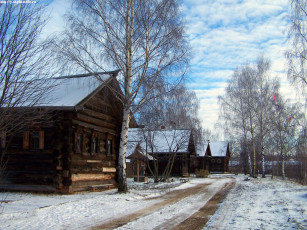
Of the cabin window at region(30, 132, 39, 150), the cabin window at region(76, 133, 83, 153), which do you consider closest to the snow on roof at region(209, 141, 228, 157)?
the cabin window at region(76, 133, 83, 153)

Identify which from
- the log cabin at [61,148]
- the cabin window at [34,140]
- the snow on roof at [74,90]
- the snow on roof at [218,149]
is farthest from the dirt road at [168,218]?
the snow on roof at [218,149]

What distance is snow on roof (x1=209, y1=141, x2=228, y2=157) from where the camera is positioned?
63.0m

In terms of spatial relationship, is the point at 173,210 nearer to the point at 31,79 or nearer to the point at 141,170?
the point at 31,79

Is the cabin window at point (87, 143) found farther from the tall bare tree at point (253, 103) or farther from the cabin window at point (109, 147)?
the tall bare tree at point (253, 103)

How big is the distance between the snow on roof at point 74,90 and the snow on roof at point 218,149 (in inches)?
1931

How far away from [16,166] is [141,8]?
991 cm

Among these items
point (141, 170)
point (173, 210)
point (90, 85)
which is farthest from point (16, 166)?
point (141, 170)

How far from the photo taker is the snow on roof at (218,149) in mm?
63009

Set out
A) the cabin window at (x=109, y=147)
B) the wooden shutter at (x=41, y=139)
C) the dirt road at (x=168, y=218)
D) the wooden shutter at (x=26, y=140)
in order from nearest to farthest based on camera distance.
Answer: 1. the dirt road at (x=168, y=218)
2. the wooden shutter at (x=41, y=139)
3. the wooden shutter at (x=26, y=140)
4. the cabin window at (x=109, y=147)

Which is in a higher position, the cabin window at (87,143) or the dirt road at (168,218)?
the cabin window at (87,143)

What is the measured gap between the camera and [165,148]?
127 ft

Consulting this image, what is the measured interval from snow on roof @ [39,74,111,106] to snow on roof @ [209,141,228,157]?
49.1 m

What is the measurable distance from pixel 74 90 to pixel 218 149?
52414 millimetres

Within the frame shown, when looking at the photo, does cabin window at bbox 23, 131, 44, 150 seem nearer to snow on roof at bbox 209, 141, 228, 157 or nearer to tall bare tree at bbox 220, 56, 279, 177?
tall bare tree at bbox 220, 56, 279, 177
